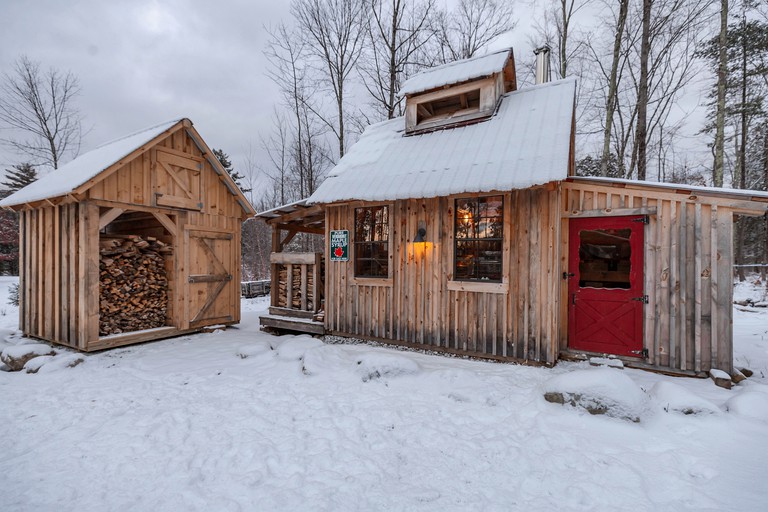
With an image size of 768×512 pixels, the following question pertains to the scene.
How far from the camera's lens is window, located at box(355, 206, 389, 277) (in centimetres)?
697

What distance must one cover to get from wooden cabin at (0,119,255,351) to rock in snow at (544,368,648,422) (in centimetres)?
768

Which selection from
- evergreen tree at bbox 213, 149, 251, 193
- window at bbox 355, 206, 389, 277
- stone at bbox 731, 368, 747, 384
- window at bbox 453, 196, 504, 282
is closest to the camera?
stone at bbox 731, 368, 747, 384

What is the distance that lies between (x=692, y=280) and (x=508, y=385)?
127 inches

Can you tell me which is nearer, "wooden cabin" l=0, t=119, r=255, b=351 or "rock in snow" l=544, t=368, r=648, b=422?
"rock in snow" l=544, t=368, r=648, b=422

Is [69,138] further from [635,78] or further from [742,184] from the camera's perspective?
[742,184]

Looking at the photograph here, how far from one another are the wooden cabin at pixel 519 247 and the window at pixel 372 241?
2 cm

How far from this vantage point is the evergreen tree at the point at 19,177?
23.2m

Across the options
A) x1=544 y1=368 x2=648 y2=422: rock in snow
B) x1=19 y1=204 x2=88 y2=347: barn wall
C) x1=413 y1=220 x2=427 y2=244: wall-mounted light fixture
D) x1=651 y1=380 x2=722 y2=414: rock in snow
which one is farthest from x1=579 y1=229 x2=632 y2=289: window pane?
x1=19 y1=204 x2=88 y2=347: barn wall

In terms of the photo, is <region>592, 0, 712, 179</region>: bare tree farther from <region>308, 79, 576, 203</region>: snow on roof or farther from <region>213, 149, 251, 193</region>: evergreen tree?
<region>213, 149, 251, 193</region>: evergreen tree

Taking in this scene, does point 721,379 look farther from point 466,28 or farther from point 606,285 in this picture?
point 466,28

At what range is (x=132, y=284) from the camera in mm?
7191

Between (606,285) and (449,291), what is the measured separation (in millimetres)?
2670

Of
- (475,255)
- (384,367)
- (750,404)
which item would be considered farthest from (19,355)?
(750,404)

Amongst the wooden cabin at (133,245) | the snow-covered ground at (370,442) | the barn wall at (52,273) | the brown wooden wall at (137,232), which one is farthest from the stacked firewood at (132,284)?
the snow-covered ground at (370,442)
